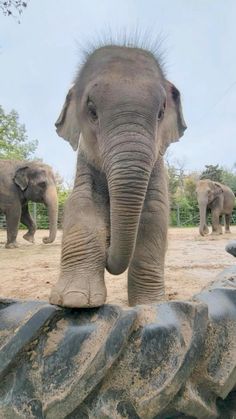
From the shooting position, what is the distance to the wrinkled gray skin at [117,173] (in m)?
1.68

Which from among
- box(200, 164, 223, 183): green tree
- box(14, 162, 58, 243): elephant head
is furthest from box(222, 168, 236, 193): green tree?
box(14, 162, 58, 243): elephant head

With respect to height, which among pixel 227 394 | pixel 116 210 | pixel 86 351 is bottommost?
pixel 227 394

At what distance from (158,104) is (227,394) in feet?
4.02

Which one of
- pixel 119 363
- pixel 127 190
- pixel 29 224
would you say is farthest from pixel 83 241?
pixel 29 224

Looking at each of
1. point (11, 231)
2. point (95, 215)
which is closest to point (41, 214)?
point (11, 231)

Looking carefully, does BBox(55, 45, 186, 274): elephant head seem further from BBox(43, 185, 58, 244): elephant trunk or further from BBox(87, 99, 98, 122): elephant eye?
BBox(43, 185, 58, 244): elephant trunk

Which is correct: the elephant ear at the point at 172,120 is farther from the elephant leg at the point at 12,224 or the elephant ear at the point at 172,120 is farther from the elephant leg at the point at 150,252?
the elephant leg at the point at 12,224

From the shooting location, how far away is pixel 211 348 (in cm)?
93

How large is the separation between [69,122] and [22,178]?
28.9 ft

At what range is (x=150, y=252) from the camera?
95.9 inches

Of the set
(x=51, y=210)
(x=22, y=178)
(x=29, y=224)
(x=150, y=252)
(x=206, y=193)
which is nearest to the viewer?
(x=150, y=252)

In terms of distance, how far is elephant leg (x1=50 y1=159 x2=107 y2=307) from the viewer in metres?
1.86

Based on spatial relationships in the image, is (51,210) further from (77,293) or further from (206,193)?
(77,293)

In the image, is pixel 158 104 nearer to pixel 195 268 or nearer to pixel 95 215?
pixel 95 215
